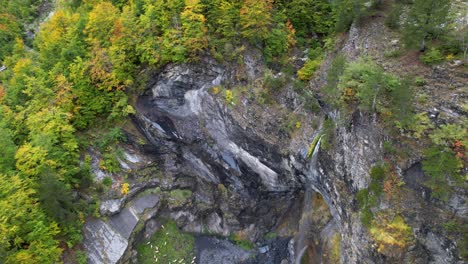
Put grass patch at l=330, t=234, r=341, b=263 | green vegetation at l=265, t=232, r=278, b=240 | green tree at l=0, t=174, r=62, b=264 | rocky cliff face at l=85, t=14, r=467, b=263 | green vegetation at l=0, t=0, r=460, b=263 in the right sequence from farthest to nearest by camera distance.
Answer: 1. green vegetation at l=265, t=232, r=278, b=240
2. grass patch at l=330, t=234, r=341, b=263
3. rocky cliff face at l=85, t=14, r=467, b=263
4. green vegetation at l=0, t=0, r=460, b=263
5. green tree at l=0, t=174, r=62, b=264

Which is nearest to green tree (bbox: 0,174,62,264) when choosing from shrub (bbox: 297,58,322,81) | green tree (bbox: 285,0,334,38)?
→ shrub (bbox: 297,58,322,81)

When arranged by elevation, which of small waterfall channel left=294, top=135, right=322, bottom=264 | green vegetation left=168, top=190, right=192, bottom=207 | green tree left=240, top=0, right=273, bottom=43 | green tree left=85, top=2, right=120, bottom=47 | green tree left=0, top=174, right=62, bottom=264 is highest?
green tree left=85, top=2, right=120, bottom=47

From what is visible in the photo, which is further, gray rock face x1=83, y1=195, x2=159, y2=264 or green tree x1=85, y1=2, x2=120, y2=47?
green tree x1=85, y1=2, x2=120, y2=47

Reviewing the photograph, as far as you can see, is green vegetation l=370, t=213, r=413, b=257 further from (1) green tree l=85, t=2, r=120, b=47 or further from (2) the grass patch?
(1) green tree l=85, t=2, r=120, b=47

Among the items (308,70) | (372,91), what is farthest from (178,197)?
(372,91)

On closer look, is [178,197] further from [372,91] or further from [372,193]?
[372,91]

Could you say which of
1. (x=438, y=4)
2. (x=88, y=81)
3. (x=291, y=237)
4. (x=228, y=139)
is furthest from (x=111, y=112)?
(x=438, y=4)
